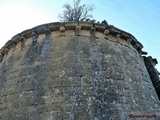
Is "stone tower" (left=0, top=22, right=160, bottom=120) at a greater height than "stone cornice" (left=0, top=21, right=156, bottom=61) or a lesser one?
lesser

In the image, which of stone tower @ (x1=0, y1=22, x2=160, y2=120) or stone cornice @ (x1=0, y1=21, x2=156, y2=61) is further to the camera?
stone cornice @ (x1=0, y1=21, x2=156, y2=61)

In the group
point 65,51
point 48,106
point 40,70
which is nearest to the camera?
point 48,106

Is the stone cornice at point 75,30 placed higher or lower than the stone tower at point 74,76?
higher

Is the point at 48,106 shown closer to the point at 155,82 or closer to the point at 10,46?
the point at 10,46

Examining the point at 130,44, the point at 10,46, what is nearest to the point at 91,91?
the point at 130,44

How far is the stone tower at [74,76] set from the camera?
4.55 m

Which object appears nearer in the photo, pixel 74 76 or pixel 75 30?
pixel 74 76

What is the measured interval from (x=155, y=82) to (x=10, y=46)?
6.14 meters

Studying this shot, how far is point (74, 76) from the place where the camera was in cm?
515

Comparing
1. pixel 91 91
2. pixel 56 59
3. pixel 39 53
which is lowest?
pixel 91 91

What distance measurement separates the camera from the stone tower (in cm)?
455

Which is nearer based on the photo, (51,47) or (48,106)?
(48,106)

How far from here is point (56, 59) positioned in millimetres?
5707

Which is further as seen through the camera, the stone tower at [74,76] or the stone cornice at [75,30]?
the stone cornice at [75,30]
